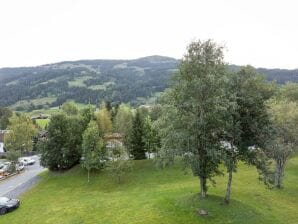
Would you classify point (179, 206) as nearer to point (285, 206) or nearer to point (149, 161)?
point (285, 206)

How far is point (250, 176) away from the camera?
5188 centimetres

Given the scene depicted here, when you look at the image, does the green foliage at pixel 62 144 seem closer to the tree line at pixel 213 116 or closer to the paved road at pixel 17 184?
the paved road at pixel 17 184

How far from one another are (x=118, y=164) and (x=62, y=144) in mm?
15529

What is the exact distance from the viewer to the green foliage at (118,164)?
55.5 meters

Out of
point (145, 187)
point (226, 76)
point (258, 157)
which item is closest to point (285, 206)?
point (258, 157)

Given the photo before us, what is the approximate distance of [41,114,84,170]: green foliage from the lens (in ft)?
212

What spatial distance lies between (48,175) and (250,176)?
38091mm

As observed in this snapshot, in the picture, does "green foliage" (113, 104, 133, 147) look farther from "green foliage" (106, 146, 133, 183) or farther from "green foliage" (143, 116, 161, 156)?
"green foliage" (106, 146, 133, 183)

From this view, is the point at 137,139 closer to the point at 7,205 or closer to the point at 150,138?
the point at 150,138

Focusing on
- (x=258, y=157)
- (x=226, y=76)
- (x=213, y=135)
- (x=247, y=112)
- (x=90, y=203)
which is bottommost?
(x=90, y=203)

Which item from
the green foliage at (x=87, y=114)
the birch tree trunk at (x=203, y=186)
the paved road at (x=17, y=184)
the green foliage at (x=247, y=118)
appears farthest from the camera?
the green foliage at (x=87, y=114)

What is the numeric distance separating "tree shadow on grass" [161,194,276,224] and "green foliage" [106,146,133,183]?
2215cm

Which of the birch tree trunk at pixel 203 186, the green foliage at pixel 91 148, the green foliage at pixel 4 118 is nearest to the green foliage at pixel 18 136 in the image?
the green foliage at pixel 91 148

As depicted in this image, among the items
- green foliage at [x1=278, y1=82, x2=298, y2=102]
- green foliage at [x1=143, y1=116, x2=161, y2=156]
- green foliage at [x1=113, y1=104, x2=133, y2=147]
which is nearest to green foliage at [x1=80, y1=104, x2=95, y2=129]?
green foliage at [x1=113, y1=104, x2=133, y2=147]
